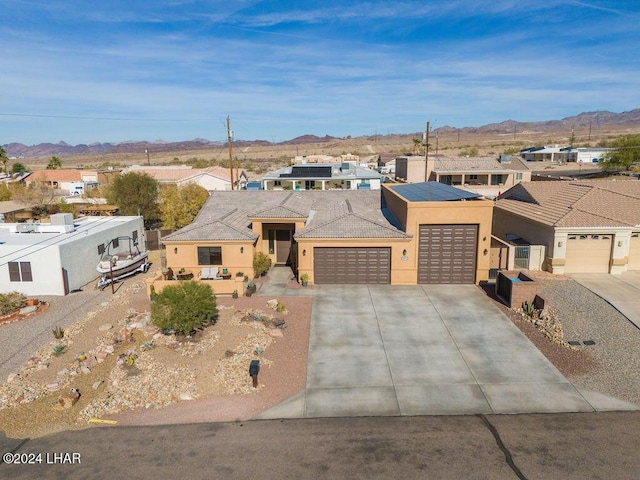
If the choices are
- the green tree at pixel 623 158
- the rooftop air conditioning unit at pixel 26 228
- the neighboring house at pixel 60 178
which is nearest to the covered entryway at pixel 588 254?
the rooftop air conditioning unit at pixel 26 228

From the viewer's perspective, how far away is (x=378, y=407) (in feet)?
43.1

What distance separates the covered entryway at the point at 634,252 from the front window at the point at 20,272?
3464 cm

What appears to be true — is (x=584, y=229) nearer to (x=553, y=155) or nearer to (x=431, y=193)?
(x=431, y=193)

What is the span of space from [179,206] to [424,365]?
89.7 ft

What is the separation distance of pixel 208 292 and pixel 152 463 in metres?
8.37

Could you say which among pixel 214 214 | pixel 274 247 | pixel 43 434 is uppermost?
pixel 214 214

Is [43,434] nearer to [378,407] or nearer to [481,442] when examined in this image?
[378,407]

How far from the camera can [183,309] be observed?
17328mm

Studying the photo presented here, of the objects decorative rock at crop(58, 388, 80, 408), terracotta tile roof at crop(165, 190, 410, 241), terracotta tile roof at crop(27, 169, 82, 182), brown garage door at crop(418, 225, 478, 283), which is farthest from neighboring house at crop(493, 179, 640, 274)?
terracotta tile roof at crop(27, 169, 82, 182)

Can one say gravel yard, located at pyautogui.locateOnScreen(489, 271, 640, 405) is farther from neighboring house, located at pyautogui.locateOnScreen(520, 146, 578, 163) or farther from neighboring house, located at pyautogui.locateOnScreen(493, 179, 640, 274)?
neighboring house, located at pyautogui.locateOnScreen(520, 146, 578, 163)

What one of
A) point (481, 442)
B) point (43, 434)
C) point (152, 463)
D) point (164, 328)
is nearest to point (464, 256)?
point (481, 442)

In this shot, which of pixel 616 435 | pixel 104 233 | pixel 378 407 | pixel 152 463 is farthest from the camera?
pixel 104 233

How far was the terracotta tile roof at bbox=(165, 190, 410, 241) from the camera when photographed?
2498 cm

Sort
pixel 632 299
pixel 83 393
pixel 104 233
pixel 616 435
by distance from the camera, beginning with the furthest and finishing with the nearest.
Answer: pixel 104 233 → pixel 632 299 → pixel 83 393 → pixel 616 435
